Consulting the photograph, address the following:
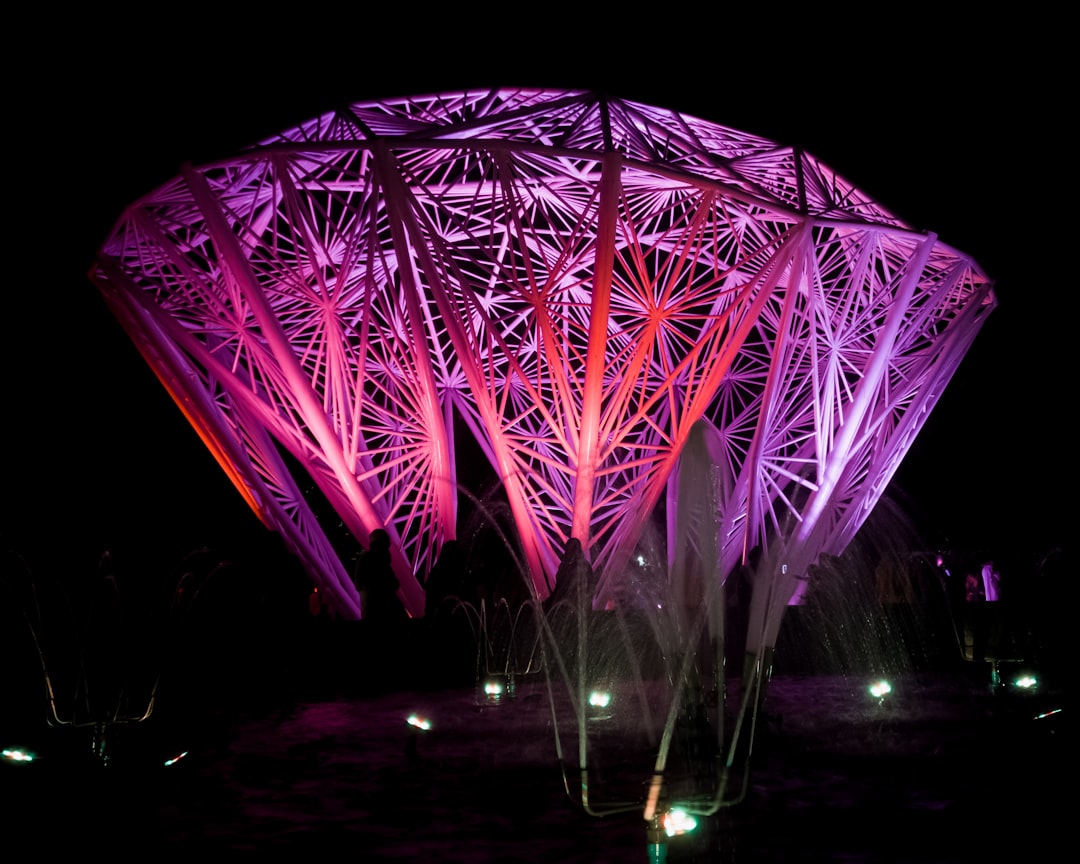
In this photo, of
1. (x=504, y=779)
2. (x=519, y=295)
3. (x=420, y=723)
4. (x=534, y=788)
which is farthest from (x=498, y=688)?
(x=519, y=295)

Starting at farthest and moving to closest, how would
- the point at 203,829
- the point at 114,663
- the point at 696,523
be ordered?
the point at 696,523
the point at 114,663
the point at 203,829

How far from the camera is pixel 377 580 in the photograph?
17.0m

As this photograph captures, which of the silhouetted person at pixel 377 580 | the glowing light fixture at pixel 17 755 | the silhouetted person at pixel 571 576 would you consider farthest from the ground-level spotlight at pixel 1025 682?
the glowing light fixture at pixel 17 755

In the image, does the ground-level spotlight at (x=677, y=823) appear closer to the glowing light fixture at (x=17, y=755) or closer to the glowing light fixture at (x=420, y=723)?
the glowing light fixture at (x=420, y=723)

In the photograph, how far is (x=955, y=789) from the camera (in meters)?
7.24

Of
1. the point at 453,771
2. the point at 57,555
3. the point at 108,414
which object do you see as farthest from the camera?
the point at 108,414

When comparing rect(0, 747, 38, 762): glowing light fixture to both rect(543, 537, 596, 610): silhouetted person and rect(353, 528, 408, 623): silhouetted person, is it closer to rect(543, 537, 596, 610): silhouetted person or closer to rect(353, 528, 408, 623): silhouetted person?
rect(353, 528, 408, 623): silhouetted person

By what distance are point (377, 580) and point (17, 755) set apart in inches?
353

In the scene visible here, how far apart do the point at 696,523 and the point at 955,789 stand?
85.0 feet

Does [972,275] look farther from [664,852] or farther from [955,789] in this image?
[664,852]

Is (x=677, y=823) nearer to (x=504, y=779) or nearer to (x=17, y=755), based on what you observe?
(x=504, y=779)

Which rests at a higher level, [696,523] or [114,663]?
[696,523]

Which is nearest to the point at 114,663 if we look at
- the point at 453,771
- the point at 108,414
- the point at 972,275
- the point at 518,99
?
the point at 453,771

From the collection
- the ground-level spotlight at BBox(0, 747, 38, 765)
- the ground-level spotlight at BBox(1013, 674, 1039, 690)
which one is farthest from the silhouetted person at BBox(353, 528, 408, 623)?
the ground-level spotlight at BBox(1013, 674, 1039, 690)
